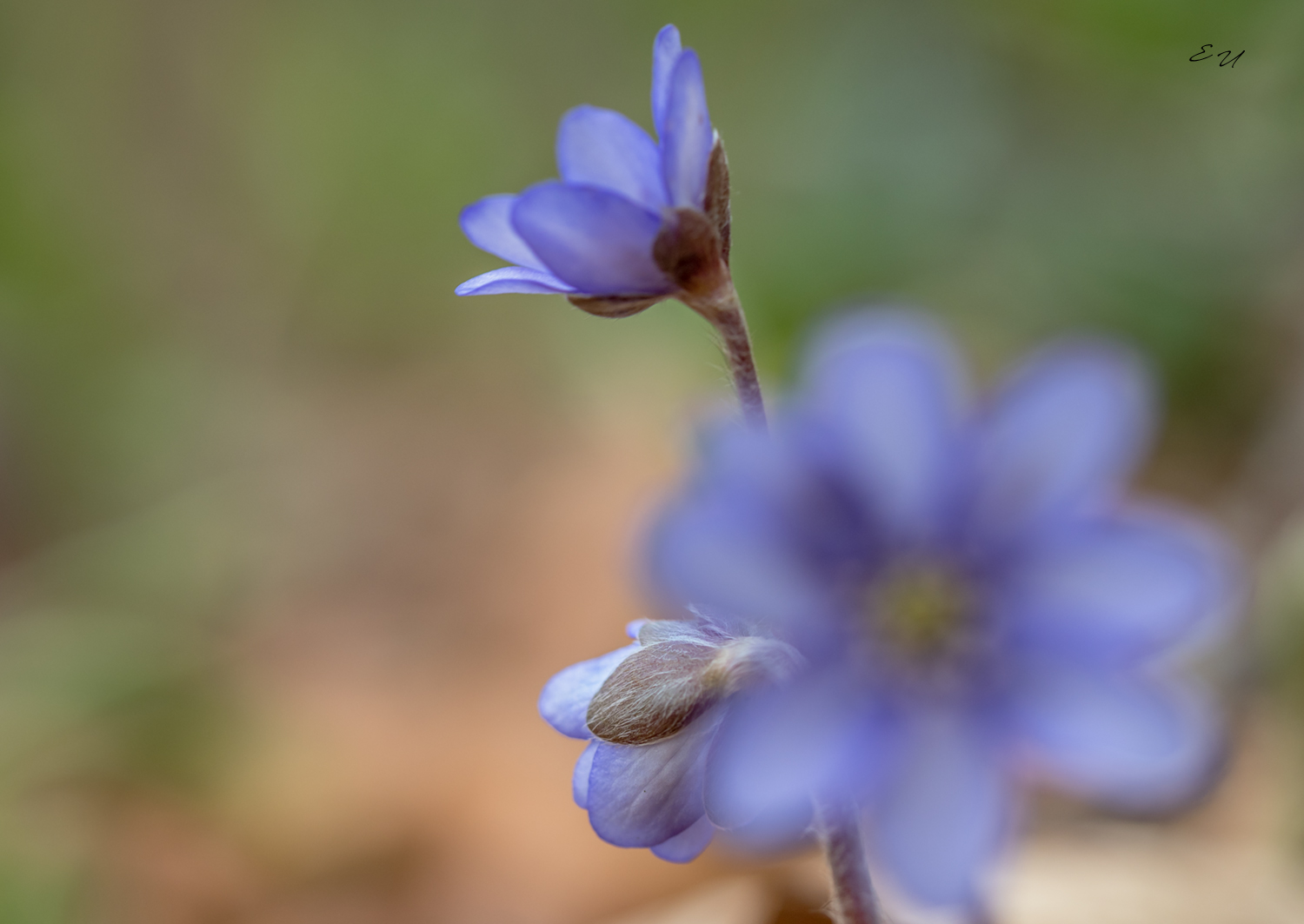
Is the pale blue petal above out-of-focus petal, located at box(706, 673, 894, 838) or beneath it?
above

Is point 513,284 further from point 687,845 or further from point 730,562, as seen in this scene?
point 687,845

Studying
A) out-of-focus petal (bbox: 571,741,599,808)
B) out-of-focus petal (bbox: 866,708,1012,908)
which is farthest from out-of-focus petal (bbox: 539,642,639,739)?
out-of-focus petal (bbox: 866,708,1012,908)

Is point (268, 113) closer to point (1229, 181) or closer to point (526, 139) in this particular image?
point (526, 139)

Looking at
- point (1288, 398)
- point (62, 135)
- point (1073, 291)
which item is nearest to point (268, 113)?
point (62, 135)

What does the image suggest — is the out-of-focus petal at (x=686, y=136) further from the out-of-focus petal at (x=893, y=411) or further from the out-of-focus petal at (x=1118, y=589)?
the out-of-focus petal at (x=1118, y=589)

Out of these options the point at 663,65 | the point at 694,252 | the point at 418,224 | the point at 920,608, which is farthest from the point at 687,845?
the point at 418,224

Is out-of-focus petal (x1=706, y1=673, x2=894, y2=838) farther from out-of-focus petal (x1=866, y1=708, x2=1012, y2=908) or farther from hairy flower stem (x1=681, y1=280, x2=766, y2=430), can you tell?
hairy flower stem (x1=681, y1=280, x2=766, y2=430)
